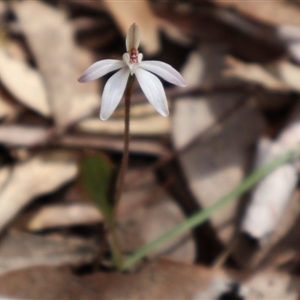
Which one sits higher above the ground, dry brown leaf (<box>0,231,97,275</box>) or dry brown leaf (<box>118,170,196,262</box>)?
dry brown leaf (<box>118,170,196,262</box>)

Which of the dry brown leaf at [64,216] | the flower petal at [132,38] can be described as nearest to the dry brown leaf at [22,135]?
the dry brown leaf at [64,216]

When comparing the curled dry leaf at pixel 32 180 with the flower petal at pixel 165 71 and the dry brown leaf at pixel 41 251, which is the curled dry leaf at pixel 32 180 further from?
the flower petal at pixel 165 71

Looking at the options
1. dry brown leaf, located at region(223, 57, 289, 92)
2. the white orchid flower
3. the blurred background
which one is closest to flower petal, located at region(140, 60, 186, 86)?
the white orchid flower

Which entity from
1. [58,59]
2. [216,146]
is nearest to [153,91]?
[216,146]

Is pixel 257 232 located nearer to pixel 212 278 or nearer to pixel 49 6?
pixel 212 278

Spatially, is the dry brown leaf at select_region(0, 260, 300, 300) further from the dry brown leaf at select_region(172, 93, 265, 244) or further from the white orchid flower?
the white orchid flower
